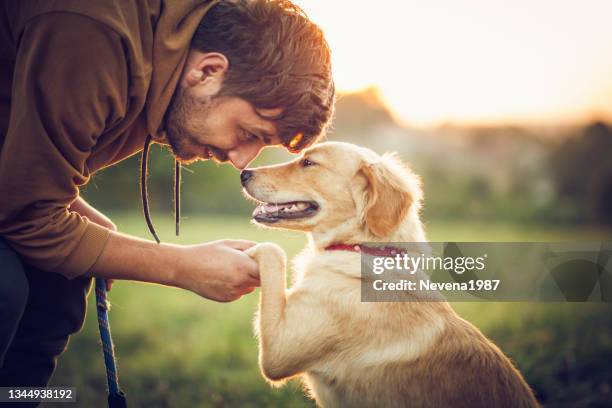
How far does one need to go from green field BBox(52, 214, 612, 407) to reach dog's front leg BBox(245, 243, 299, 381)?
0.78 m

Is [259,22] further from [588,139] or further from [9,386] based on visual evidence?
[588,139]

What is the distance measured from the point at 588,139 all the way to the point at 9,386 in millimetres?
10986

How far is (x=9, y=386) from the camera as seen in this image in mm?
2195

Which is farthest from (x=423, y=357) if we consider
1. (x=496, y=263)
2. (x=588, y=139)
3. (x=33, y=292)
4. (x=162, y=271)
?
(x=588, y=139)

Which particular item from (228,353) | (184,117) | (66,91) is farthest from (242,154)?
(228,353)

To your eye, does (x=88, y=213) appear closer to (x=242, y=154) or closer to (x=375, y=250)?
(x=242, y=154)

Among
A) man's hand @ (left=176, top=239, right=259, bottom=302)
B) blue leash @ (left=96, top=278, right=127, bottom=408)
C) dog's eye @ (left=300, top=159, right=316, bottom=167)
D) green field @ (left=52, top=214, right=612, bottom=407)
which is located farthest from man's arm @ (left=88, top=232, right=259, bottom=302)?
green field @ (left=52, top=214, right=612, bottom=407)

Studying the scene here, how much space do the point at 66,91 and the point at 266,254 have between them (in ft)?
3.15

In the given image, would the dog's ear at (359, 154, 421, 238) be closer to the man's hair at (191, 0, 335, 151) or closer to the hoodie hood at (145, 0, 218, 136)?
the man's hair at (191, 0, 335, 151)

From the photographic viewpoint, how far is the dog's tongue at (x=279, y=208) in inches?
104

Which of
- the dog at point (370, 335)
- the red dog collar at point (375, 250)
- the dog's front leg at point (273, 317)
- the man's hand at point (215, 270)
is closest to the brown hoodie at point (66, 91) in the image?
the man's hand at point (215, 270)

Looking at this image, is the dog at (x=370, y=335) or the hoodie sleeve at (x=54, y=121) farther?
the dog at (x=370, y=335)

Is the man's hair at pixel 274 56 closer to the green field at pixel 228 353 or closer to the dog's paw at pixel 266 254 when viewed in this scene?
the dog's paw at pixel 266 254

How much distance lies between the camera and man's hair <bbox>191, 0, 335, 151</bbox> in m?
2.07
